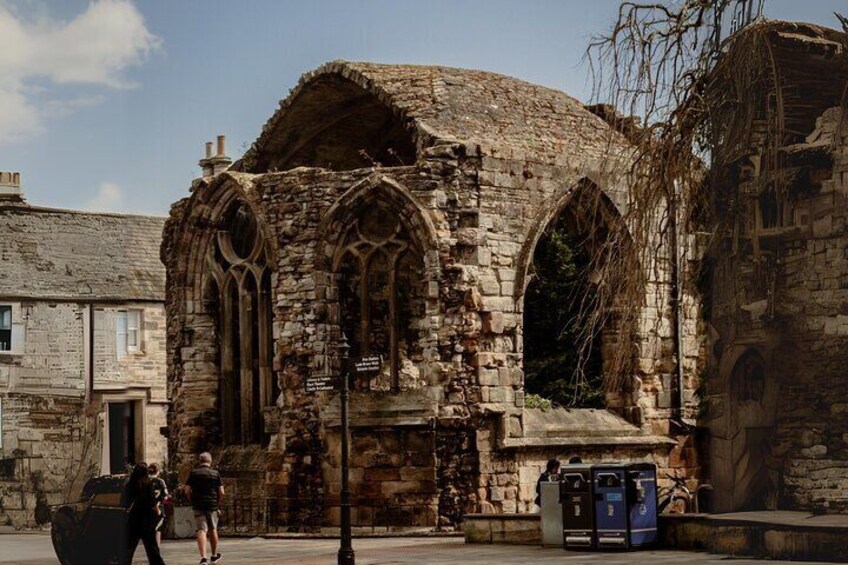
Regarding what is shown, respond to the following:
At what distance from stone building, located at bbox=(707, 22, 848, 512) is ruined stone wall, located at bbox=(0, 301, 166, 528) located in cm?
2956

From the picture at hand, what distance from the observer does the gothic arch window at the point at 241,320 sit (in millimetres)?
28594

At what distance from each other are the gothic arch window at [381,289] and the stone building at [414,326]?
3 centimetres

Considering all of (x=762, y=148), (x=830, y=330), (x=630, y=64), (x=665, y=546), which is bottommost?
(x=665, y=546)

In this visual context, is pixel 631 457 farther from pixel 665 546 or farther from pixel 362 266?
pixel 665 546

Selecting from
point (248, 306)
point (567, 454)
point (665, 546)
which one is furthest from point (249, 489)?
point (665, 546)

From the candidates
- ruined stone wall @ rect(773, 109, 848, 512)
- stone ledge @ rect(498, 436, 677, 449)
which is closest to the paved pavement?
ruined stone wall @ rect(773, 109, 848, 512)

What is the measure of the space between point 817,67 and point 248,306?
1791 cm

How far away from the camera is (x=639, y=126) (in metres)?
14.9

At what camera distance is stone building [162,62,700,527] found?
26.6m

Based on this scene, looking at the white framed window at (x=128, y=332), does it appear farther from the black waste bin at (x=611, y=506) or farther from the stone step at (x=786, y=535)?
the stone step at (x=786, y=535)

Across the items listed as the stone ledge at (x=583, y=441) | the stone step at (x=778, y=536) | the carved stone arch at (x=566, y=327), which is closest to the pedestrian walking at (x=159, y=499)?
the stone step at (x=778, y=536)

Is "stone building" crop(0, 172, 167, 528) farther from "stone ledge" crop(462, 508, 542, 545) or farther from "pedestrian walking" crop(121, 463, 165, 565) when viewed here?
"pedestrian walking" crop(121, 463, 165, 565)

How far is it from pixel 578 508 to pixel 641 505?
2.70 ft

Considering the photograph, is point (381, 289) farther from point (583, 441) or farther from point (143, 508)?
point (143, 508)
